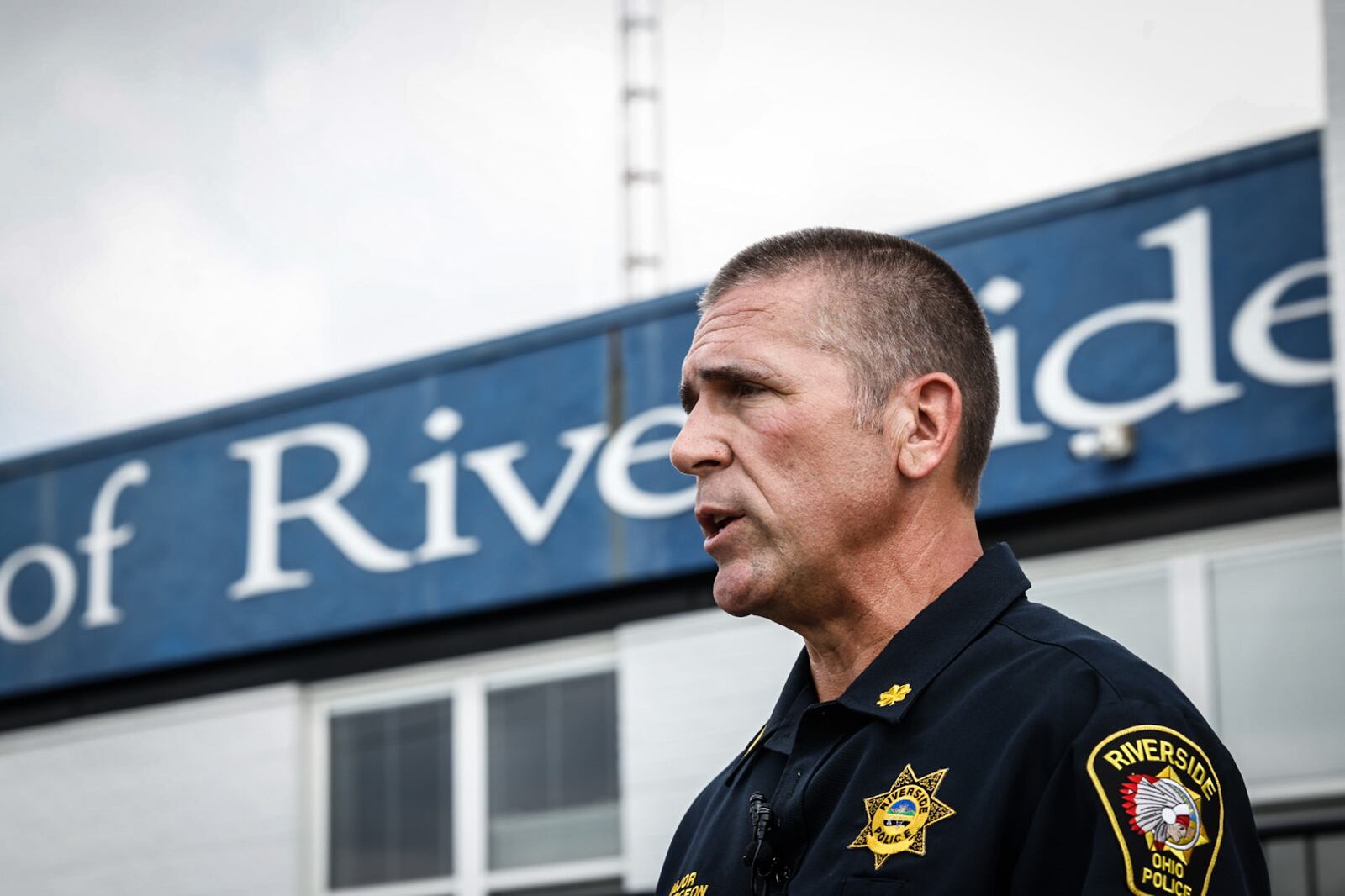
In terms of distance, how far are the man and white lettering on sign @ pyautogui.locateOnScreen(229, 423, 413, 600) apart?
8600mm

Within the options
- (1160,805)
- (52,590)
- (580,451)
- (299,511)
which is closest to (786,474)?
(1160,805)

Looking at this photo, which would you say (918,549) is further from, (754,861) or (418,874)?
(418,874)

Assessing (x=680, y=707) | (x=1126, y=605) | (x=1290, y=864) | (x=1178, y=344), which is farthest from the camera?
(x=680, y=707)

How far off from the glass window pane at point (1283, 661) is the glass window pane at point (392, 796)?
4.62 meters

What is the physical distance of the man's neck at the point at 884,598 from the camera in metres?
2.38

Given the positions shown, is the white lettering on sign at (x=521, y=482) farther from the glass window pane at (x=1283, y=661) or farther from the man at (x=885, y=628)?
the man at (x=885, y=628)

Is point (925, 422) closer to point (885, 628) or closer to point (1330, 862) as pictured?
point (885, 628)

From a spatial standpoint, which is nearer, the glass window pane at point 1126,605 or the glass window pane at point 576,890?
the glass window pane at point 1126,605

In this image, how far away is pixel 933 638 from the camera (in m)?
2.28

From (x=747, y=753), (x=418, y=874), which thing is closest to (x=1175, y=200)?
(x=418, y=874)

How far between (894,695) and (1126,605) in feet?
22.4

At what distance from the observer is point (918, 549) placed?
2.38 meters

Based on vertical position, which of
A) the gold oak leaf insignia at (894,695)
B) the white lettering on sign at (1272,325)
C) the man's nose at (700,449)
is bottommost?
the gold oak leaf insignia at (894,695)

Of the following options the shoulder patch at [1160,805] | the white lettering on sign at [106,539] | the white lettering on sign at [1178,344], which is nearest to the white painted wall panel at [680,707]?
the white lettering on sign at [1178,344]
